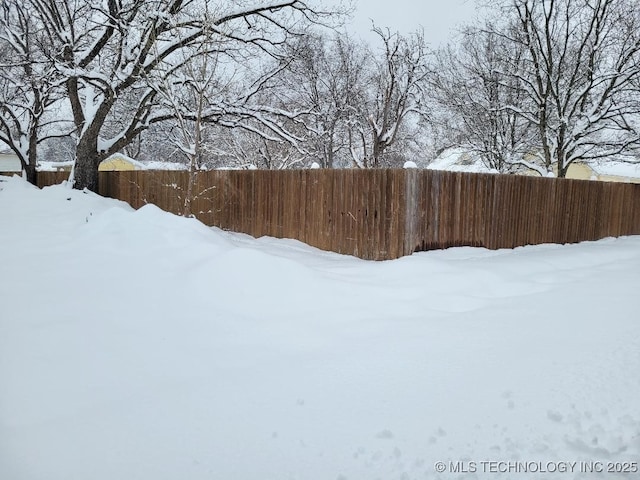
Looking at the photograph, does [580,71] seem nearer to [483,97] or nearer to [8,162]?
[483,97]

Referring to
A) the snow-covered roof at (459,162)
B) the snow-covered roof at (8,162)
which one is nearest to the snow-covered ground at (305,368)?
the snow-covered roof at (459,162)

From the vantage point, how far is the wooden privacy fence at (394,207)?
6621 mm

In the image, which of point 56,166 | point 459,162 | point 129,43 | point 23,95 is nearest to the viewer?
point 129,43

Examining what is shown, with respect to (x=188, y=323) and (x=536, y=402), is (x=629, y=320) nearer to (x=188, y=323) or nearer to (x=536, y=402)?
(x=536, y=402)

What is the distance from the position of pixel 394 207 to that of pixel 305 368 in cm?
393

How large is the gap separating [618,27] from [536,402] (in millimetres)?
16481

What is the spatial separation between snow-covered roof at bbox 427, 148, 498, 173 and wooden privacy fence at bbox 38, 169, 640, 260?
7.66 metres

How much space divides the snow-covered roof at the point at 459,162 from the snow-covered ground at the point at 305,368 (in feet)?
45.5

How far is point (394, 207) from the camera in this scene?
21.4 feet

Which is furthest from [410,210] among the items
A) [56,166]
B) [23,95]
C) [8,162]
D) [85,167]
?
[8,162]

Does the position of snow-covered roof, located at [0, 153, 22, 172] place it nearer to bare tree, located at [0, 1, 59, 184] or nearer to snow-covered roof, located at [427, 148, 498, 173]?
bare tree, located at [0, 1, 59, 184]

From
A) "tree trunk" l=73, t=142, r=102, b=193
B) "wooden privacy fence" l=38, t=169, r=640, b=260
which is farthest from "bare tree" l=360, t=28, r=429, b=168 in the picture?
"tree trunk" l=73, t=142, r=102, b=193

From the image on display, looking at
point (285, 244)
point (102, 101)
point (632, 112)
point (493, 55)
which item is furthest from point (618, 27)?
point (102, 101)

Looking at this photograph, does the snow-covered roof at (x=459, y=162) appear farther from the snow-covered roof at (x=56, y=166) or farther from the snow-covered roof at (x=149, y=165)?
the snow-covered roof at (x=56, y=166)
